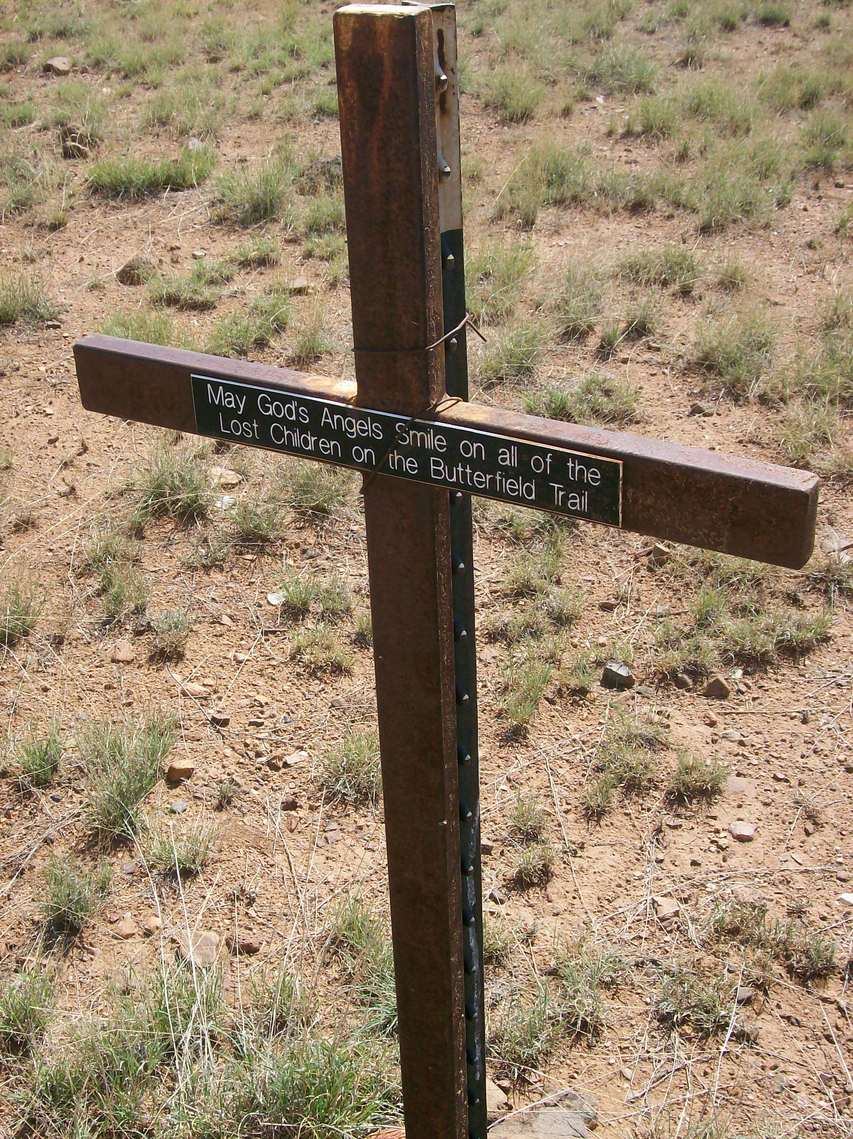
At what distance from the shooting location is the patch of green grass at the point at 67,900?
3352 millimetres

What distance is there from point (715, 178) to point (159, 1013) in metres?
5.72

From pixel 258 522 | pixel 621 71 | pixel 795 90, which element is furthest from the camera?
pixel 621 71

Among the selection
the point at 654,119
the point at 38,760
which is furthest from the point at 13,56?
the point at 38,760

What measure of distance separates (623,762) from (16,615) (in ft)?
6.98

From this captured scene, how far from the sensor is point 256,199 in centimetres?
730

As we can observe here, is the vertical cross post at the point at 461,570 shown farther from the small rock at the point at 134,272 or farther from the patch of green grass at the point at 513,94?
the patch of green grass at the point at 513,94

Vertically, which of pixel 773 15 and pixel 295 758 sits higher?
pixel 773 15

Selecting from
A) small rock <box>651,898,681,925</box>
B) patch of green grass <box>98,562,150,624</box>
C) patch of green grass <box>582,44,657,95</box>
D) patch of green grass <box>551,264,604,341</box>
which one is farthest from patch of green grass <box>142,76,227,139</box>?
small rock <box>651,898,681,925</box>

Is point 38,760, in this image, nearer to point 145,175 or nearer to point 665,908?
point 665,908

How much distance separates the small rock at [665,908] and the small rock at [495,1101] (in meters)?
0.66

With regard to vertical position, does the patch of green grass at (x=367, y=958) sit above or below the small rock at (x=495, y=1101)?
Answer: above

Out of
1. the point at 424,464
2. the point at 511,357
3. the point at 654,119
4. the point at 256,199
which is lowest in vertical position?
the point at 511,357

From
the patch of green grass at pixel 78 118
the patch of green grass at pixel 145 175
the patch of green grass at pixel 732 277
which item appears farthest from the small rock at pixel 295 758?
the patch of green grass at pixel 78 118

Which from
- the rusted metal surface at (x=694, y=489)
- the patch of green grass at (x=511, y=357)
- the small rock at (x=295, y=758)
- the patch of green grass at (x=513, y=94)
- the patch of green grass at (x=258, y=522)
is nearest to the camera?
the rusted metal surface at (x=694, y=489)
